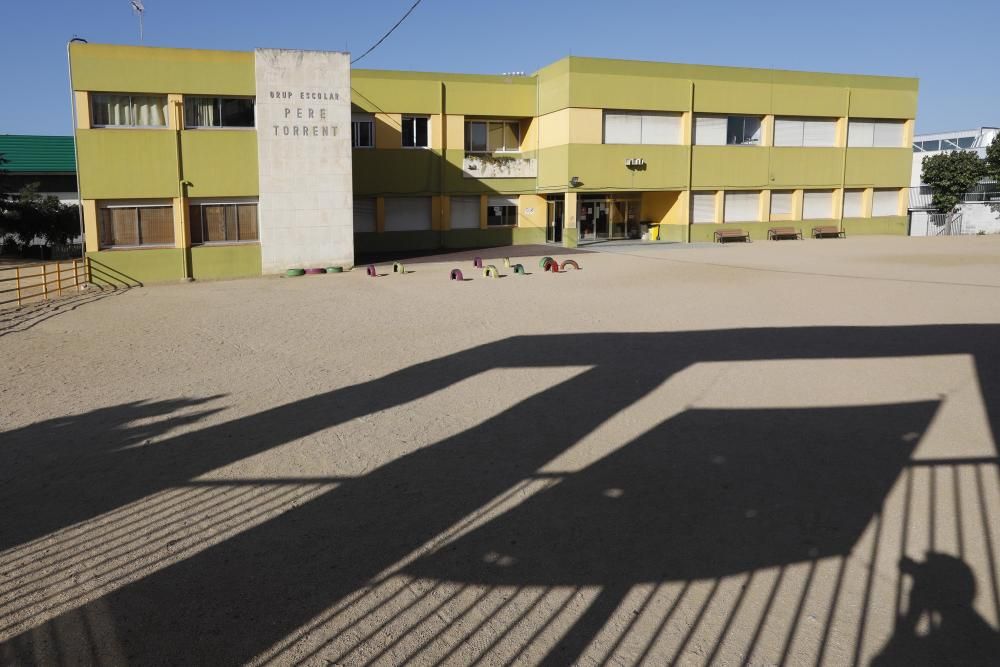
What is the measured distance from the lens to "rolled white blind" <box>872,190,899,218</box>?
40.8 meters

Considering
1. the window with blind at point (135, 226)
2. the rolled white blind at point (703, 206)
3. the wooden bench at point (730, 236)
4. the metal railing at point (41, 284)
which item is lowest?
the metal railing at point (41, 284)

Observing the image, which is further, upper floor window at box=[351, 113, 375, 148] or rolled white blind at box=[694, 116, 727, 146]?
rolled white blind at box=[694, 116, 727, 146]

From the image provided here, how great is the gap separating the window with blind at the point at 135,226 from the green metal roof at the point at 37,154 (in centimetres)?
1821

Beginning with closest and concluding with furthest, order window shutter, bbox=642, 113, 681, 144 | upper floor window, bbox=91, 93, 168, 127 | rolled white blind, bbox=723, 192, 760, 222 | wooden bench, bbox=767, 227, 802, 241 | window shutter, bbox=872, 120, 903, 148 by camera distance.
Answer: upper floor window, bbox=91, 93, 168, 127
window shutter, bbox=642, 113, 681, 144
rolled white blind, bbox=723, 192, 760, 222
wooden bench, bbox=767, 227, 802, 241
window shutter, bbox=872, 120, 903, 148

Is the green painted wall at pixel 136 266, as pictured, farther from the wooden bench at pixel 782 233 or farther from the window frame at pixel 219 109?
the wooden bench at pixel 782 233

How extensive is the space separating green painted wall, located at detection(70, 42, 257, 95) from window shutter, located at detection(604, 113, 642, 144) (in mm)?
15634

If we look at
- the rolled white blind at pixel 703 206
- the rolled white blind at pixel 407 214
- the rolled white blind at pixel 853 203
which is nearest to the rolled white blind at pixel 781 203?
the rolled white blind at pixel 853 203

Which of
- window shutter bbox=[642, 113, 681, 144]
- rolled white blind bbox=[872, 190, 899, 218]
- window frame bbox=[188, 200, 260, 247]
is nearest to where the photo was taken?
window frame bbox=[188, 200, 260, 247]

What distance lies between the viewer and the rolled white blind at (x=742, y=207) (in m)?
37.5

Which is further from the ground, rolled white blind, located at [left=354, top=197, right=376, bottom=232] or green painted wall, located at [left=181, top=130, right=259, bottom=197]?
green painted wall, located at [left=181, top=130, right=259, bottom=197]

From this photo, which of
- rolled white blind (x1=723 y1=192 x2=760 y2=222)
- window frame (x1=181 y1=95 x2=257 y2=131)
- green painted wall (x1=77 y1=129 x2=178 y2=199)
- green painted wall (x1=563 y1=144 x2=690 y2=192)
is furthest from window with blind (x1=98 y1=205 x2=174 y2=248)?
rolled white blind (x1=723 y1=192 x2=760 y2=222)

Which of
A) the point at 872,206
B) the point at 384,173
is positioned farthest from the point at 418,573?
the point at 872,206

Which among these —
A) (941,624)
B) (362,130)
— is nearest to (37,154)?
(362,130)

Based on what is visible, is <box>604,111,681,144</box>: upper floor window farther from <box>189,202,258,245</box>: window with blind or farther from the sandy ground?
the sandy ground
